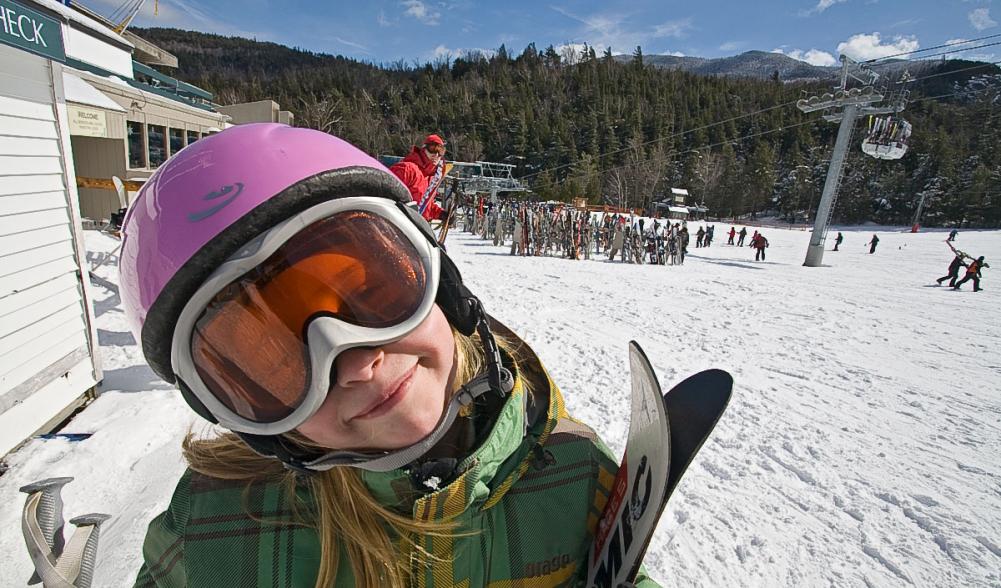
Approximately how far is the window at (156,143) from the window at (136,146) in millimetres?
354

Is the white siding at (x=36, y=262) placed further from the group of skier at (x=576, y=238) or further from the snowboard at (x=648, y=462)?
the group of skier at (x=576, y=238)

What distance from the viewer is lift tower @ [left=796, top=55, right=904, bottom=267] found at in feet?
70.1

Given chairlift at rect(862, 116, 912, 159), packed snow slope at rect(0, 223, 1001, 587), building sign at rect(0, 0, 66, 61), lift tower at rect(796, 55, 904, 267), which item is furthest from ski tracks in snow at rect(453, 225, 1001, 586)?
chairlift at rect(862, 116, 912, 159)

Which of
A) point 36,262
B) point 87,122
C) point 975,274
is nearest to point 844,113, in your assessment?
point 975,274

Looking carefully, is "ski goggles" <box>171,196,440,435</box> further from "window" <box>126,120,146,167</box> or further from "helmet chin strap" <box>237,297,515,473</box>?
"window" <box>126,120,146,167</box>

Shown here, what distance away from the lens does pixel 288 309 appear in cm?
90

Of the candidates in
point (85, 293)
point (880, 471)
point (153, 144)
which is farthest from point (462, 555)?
point (153, 144)

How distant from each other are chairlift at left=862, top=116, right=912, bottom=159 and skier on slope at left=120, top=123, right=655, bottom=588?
1260 inches

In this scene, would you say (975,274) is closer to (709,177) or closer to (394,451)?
(394,451)

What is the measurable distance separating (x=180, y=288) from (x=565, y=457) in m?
1.01

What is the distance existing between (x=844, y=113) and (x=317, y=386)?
30686mm

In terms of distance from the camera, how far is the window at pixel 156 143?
18.6 m

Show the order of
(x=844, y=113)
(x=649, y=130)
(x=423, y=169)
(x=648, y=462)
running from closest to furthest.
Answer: (x=648, y=462)
(x=423, y=169)
(x=844, y=113)
(x=649, y=130)

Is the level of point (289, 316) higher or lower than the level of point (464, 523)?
higher
